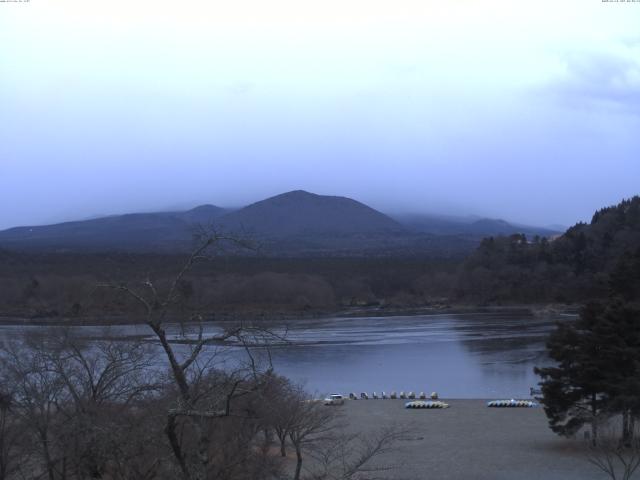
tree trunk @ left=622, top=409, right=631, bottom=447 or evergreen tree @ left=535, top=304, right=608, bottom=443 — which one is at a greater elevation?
evergreen tree @ left=535, top=304, right=608, bottom=443

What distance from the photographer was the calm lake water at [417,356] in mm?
23895

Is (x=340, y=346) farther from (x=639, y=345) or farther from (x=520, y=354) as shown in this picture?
(x=639, y=345)

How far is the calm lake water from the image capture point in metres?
23.9

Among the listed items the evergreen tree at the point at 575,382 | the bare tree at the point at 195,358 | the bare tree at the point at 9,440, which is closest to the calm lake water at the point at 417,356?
the evergreen tree at the point at 575,382

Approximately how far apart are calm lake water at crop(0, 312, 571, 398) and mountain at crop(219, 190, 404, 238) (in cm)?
9167

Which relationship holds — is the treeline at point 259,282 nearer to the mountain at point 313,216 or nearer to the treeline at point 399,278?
the treeline at point 399,278

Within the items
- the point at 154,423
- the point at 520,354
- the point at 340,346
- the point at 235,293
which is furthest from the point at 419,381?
the point at 235,293

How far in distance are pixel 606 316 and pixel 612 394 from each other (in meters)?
1.33

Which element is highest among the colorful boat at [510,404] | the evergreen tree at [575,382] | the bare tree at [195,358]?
the bare tree at [195,358]

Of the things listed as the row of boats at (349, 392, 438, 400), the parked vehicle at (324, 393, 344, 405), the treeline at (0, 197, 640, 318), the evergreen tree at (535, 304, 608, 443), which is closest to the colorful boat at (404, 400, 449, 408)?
the row of boats at (349, 392, 438, 400)

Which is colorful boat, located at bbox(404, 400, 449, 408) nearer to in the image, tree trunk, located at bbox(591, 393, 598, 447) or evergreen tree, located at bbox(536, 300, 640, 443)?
evergreen tree, located at bbox(536, 300, 640, 443)

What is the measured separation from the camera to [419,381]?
2512cm

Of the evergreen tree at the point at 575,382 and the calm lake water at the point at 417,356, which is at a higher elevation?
the evergreen tree at the point at 575,382

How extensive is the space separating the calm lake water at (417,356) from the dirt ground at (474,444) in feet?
8.10
